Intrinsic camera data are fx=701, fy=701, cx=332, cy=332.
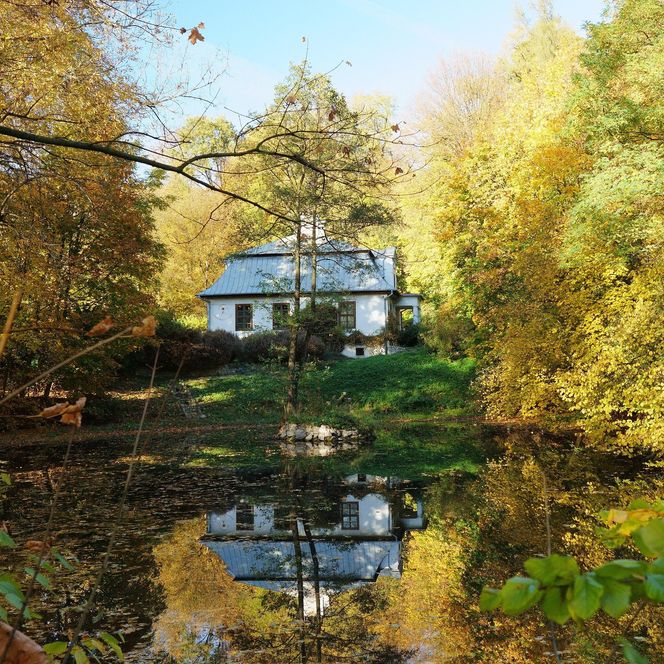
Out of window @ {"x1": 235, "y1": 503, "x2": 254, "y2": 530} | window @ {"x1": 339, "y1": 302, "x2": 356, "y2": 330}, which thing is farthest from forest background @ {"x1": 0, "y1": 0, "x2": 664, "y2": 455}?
window @ {"x1": 339, "y1": 302, "x2": 356, "y2": 330}

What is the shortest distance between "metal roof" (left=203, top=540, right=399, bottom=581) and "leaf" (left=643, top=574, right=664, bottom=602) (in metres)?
5.61

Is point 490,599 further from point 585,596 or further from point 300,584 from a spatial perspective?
point 300,584

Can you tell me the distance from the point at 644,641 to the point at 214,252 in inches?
1457

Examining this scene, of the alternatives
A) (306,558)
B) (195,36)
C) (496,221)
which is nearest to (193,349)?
(496,221)

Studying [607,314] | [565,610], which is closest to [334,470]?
[607,314]

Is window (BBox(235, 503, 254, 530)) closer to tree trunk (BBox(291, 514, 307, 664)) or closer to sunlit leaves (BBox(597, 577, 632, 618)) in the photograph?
tree trunk (BBox(291, 514, 307, 664))

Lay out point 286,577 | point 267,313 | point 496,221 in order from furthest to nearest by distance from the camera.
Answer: point 267,313
point 496,221
point 286,577

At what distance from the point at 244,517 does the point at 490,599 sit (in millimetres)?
8578

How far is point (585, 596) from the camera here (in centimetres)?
114

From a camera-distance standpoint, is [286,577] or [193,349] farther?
[193,349]

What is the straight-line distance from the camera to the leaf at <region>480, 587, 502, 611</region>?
4.09 feet

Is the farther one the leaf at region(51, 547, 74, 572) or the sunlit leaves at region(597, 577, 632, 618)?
the leaf at region(51, 547, 74, 572)

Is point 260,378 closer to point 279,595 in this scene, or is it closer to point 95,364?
point 95,364

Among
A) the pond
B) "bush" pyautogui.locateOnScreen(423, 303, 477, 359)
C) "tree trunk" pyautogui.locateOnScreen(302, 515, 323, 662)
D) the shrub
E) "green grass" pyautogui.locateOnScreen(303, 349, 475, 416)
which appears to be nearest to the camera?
"tree trunk" pyautogui.locateOnScreen(302, 515, 323, 662)
